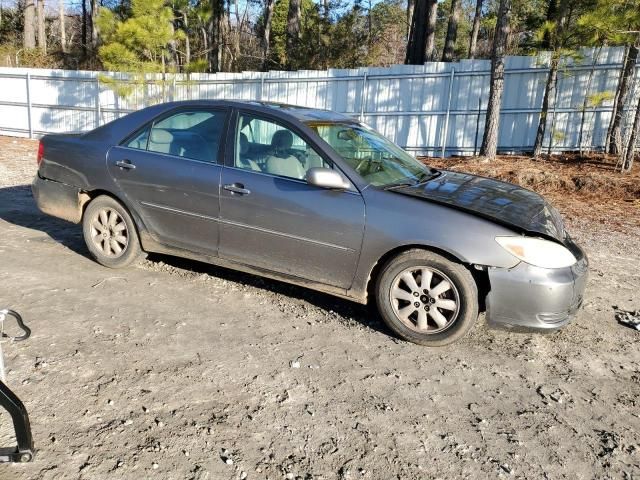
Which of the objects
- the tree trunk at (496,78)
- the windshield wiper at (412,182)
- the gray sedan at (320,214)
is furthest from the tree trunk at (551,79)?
the windshield wiper at (412,182)

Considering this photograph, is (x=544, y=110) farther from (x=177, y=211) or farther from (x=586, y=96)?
(x=177, y=211)

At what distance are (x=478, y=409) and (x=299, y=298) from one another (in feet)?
6.30

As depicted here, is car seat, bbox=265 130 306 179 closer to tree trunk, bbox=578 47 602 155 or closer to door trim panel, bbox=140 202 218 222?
door trim panel, bbox=140 202 218 222

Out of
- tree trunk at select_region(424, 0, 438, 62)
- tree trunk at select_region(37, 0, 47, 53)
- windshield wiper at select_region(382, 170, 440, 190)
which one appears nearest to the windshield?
windshield wiper at select_region(382, 170, 440, 190)

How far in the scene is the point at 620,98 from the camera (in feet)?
36.9

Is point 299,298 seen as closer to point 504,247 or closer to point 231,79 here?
point 504,247

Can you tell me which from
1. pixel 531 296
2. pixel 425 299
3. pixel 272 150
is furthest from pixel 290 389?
pixel 272 150

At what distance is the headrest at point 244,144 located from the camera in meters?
4.32

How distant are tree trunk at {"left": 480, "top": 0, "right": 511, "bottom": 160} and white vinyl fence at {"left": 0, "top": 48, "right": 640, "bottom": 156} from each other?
1.19 metres

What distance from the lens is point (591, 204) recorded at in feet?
28.1

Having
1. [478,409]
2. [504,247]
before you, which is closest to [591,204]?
[504,247]

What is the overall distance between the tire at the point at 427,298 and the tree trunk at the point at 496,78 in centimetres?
903

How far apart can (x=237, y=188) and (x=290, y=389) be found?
1760 millimetres

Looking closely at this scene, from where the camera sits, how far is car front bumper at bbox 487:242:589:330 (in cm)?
339
